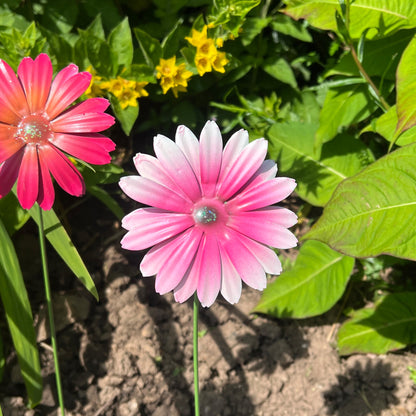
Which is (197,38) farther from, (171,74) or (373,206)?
(373,206)

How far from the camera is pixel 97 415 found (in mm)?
1593

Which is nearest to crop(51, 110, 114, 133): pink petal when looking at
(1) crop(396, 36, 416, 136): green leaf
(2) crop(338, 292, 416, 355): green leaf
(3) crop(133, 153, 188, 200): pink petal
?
(3) crop(133, 153, 188, 200): pink petal

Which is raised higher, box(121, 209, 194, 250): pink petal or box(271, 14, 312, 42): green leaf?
box(271, 14, 312, 42): green leaf

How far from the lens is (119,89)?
1517mm

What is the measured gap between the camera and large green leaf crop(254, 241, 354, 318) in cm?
166

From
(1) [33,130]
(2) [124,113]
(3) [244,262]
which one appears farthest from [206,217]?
(2) [124,113]

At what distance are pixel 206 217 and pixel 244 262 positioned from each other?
106 millimetres

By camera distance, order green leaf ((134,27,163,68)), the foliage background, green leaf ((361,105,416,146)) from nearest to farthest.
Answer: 1. the foliage background
2. green leaf ((361,105,416,146))
3. green leaf ((134,27,163,68))

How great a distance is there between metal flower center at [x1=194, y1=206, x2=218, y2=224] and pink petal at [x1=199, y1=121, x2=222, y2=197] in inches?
1.4

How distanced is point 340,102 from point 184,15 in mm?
647

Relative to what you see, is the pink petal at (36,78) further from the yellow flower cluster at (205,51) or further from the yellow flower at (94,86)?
the yellow flower cluster at (205,51)

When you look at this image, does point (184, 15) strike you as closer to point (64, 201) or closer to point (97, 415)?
point (64, 201)

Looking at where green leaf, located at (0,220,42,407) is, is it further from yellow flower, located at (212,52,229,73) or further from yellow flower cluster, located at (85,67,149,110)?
yellow flower, located at (212,52,229,73)

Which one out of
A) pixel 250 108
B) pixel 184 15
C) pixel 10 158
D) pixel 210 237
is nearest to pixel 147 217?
pixel 210 237
